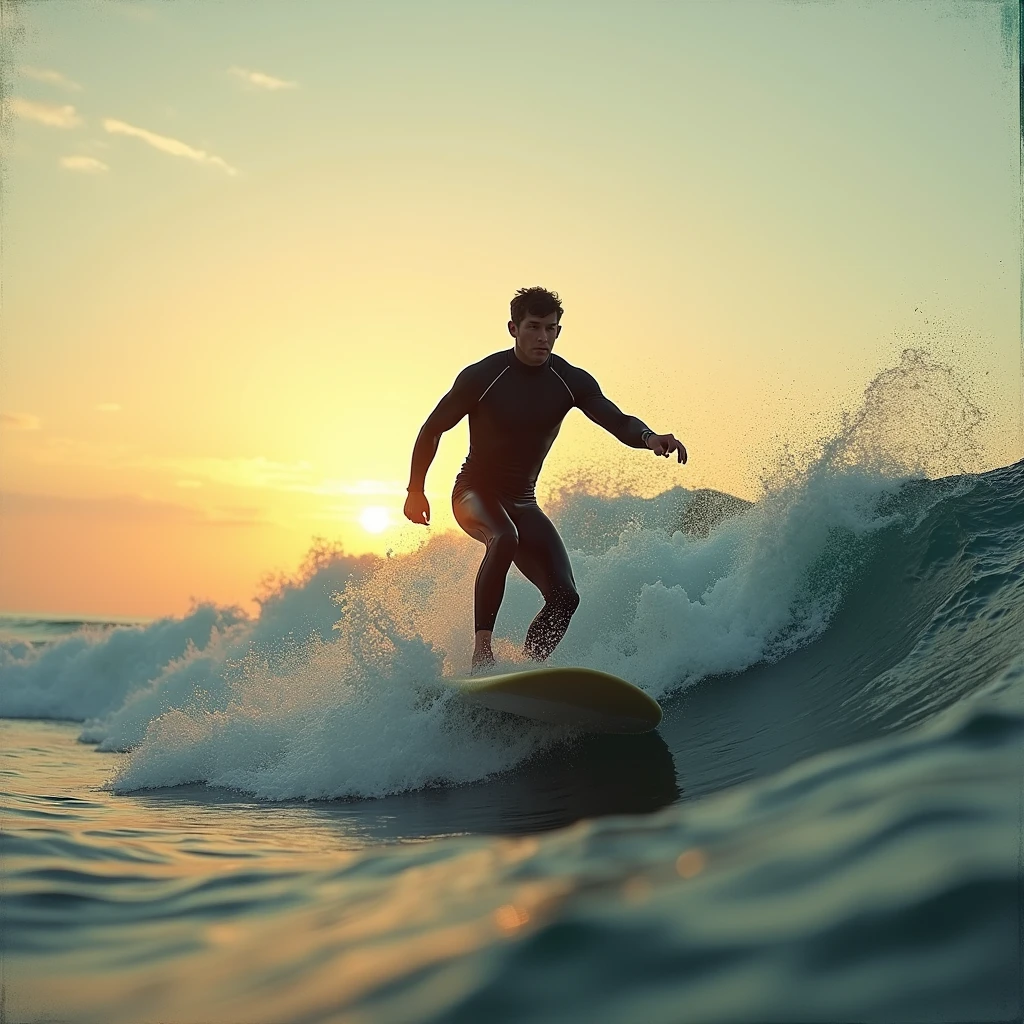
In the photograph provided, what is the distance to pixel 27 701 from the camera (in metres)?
14.3

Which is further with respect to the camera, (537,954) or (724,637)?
(724,637)

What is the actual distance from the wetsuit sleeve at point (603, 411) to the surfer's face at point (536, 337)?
326mm

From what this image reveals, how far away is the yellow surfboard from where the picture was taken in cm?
449

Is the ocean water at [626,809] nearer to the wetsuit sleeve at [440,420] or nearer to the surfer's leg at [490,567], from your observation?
the surfer's leg at [490,567]

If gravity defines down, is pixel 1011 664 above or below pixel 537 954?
above

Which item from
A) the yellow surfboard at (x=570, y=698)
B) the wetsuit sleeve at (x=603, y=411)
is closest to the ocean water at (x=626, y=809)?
the yellow surfboard at (x=570, y=698)

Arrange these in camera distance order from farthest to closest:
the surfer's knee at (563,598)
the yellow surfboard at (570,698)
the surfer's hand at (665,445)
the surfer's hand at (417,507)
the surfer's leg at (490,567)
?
the surfer's hand at (417,507)
the surfer's knee at (563,598)
the surfer's leg at (490,567)
the surfer's hand at (665,445)
the yellow surfboard at (570,698)

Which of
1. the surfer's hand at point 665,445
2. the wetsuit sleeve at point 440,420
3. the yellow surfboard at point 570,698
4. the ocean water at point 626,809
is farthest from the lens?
the wetsuit sleeve at point 440,420

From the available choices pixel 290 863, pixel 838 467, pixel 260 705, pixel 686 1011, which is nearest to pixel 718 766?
pixel 290 863

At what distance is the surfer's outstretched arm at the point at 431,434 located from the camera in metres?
5.57

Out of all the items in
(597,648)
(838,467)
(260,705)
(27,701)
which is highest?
(838,467)

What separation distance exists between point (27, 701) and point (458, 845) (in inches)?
525

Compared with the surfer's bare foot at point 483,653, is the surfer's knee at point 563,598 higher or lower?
higher

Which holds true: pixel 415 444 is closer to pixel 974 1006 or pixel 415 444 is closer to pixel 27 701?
pixel 974 1006
